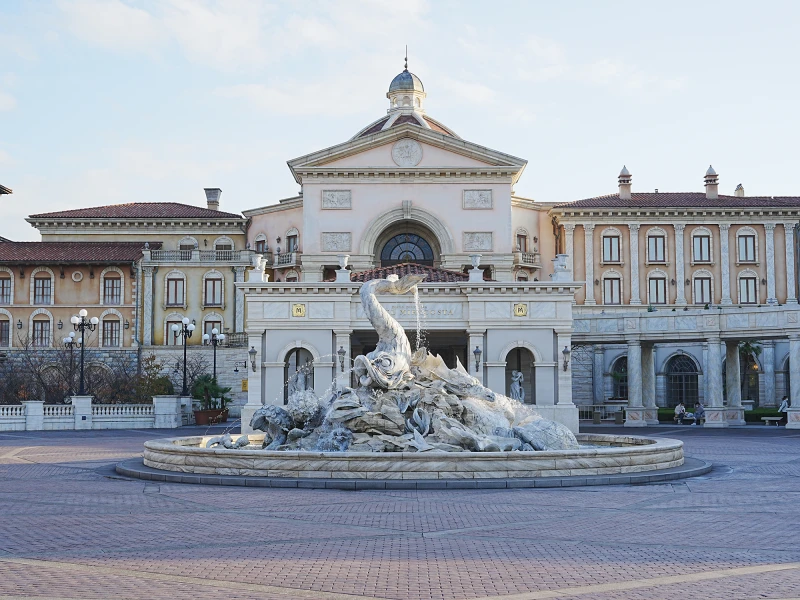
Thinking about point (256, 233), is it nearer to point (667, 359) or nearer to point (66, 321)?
point (66, 321)

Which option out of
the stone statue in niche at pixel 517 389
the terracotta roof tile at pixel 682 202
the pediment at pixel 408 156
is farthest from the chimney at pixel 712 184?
the stone statue in niche at pixel 517 389

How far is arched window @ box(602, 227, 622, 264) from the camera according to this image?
67.8m

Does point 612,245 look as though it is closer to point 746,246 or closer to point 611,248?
point 611,248

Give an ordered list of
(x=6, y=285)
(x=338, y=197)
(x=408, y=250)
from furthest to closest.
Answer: (x=6, y=285) < (x=408, y=250) < (x=338, y=197)

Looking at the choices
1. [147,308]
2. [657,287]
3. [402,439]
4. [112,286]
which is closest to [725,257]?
[657,287]

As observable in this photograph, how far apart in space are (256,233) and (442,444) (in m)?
51.4

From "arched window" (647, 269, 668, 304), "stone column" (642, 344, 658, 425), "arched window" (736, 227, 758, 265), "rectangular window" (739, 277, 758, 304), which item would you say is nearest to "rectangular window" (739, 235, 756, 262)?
"arched window" (736, 227, 758, 265)

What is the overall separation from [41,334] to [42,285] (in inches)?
130

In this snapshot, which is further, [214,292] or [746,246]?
[746,246]

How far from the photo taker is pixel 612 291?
67.8 m

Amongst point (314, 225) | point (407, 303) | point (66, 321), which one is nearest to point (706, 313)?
point (407, 303)

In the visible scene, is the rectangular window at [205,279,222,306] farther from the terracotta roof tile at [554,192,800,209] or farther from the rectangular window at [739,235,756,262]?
the rectangular window at [739,235,756,262]

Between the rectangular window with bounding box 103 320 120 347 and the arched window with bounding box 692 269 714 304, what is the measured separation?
38.6 metres

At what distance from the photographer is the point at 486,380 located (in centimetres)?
4088
